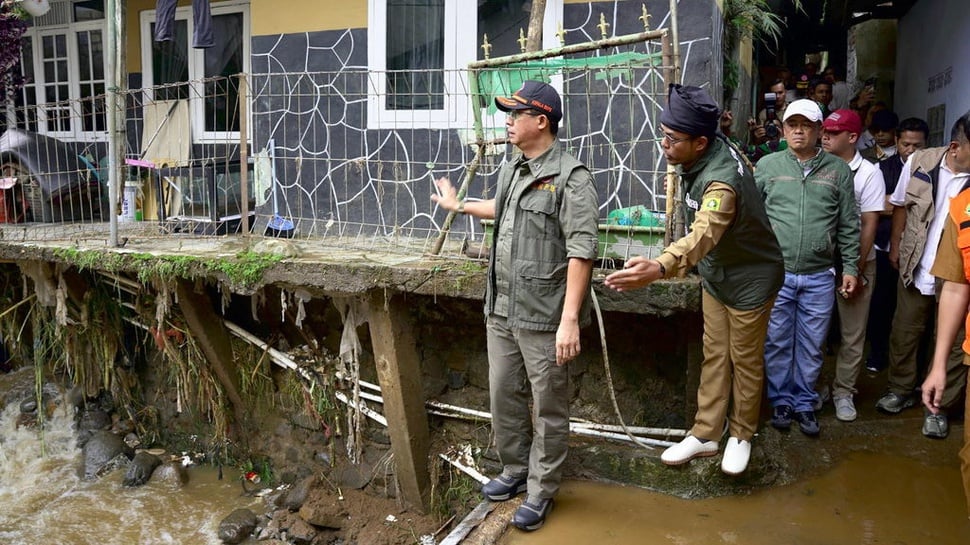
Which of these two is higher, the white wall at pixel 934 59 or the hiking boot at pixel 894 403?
the white wall at pixel 934 59

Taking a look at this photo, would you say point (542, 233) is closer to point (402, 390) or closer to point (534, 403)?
point (534, 403)

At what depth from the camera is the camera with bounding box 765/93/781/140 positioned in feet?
21.3

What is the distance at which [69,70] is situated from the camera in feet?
33.3

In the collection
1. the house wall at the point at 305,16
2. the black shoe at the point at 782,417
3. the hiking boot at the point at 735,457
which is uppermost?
the house wall at the point at 305,16

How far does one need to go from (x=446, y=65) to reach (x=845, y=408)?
407cm

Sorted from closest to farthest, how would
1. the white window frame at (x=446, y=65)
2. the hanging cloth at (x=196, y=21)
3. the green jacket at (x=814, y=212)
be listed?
the green jacket at (x=814, y=212)
the white window frame at (x=446, y=65)
the hanging cloth at (x=196, y=21)

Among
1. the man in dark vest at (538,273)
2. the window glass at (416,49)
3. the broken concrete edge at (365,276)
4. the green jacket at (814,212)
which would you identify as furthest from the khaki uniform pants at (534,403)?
the window glass at (416,49)

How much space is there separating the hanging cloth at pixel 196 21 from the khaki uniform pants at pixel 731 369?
5.64 metres

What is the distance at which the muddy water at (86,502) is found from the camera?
630cm

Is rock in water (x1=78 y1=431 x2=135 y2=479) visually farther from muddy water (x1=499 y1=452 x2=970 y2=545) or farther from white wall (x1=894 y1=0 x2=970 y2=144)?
white wall (x1=894 y1=0 x2=970 y2=144)

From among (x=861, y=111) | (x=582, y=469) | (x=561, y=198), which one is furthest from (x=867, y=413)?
(x=861, y=111)

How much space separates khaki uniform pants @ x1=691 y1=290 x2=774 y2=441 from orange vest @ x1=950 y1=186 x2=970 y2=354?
37.2 inches

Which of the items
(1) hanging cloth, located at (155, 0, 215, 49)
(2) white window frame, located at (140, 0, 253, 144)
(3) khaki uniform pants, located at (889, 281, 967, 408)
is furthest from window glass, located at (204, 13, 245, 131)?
(3) khaki uniform pants, located at (889, 281, 967, 408)

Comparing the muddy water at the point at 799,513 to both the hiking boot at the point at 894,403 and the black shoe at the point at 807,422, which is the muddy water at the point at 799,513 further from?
the hiking boot at the point at 894,403
